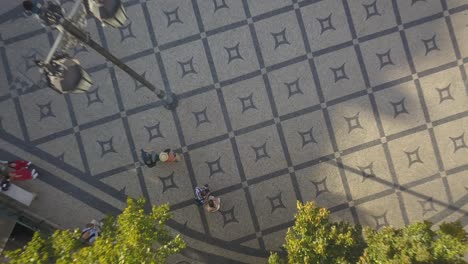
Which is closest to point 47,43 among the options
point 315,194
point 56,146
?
point 56,146

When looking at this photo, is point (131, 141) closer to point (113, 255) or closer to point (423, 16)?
point (113, 255)

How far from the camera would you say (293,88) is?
1010 centimetres

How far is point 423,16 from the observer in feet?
33.5

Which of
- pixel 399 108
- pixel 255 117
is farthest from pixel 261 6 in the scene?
pixel 399 108

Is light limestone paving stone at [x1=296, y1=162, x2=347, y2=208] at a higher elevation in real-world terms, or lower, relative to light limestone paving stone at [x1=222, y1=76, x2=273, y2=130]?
lower

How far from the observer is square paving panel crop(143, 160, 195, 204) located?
32.6 feet

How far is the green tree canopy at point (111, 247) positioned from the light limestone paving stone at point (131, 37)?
4.25 m

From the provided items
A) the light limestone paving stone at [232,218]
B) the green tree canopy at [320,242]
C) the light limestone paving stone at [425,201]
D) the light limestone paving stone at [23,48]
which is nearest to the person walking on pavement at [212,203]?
the light limestone paving stone at [232,218]

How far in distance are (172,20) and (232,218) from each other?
16.3 feet

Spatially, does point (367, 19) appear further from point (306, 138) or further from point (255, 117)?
point (255, 117)

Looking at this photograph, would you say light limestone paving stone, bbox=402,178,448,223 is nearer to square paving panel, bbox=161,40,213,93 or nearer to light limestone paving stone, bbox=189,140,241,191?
light limestone paving stone, bbox=189,140,241,191

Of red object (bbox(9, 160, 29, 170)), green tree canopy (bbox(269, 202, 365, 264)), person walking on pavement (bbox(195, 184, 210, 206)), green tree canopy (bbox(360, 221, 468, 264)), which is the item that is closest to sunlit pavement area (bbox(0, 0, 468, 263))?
red object (bbox(9, 160, 29, 170))

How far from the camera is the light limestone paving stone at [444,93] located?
10141 millimetres

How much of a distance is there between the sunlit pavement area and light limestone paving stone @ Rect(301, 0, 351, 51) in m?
0.03
